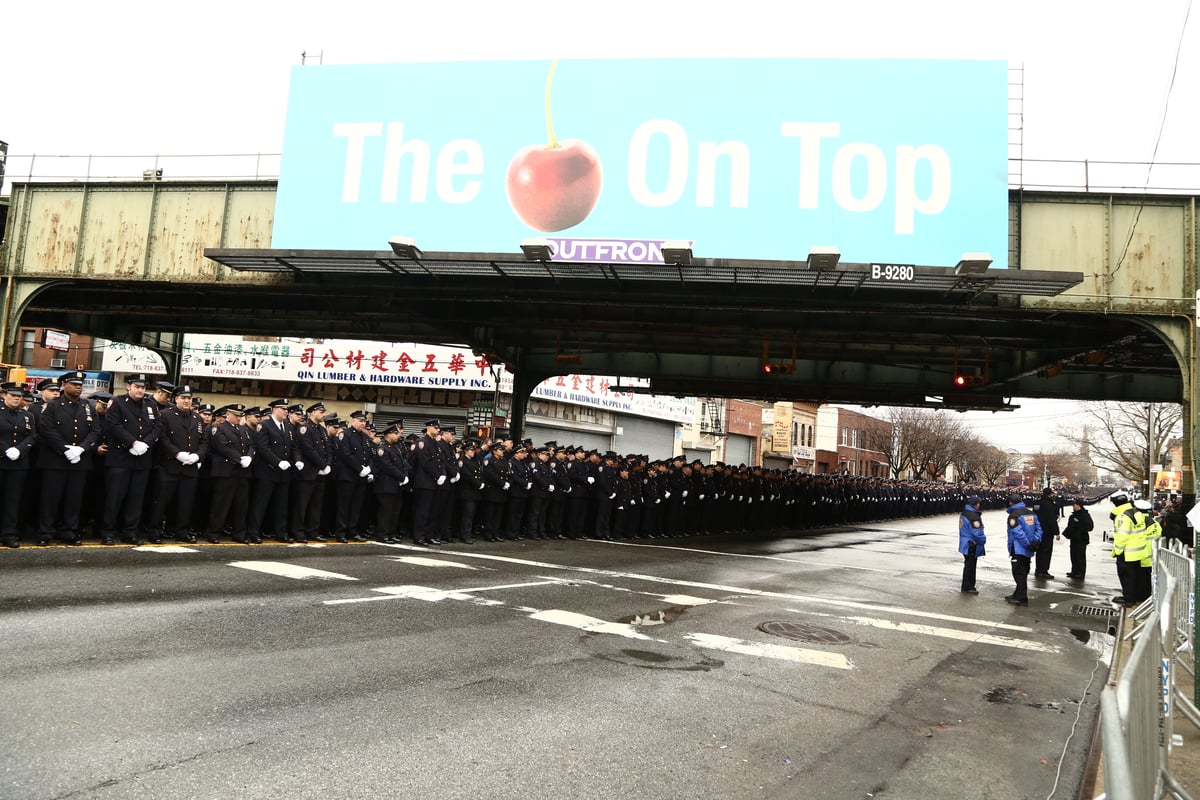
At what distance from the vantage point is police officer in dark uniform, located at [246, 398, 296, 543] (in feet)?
40.5

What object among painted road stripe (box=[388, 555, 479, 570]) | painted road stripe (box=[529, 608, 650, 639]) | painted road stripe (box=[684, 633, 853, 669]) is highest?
painted road stripe (box=[388, 555, 479, 570])

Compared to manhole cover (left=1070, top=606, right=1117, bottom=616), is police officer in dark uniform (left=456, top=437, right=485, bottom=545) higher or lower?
higher

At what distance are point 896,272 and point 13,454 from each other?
Result: 1304cm

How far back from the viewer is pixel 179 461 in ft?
36.7

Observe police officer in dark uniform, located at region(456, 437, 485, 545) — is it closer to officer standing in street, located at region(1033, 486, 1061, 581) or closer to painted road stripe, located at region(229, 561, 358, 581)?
painted road stripe, located at region(229, 561, 358, 581)

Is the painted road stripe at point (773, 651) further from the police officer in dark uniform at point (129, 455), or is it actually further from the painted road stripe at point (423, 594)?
the police officer in dark uniform at point (129, 455)

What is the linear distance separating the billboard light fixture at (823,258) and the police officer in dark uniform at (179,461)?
32.2 feet

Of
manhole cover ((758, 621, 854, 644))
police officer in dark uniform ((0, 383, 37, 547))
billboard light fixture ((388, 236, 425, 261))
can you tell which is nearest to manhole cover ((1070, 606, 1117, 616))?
manhole cover ((758, 621, 854, 644))

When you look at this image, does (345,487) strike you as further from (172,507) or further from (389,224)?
(389,224)

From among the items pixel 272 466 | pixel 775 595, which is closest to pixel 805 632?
pixel 775 595

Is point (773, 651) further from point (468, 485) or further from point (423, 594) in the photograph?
point (468, 485)

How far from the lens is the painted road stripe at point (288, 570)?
31.1 feet

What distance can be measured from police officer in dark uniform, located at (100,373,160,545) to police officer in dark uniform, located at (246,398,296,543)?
1.57 meters

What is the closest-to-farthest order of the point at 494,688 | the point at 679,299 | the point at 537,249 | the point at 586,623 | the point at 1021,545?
the point at 494,688 < the point at 586,623 < the point at 1021,545 < the point at 537,249 < the point at 679,299
